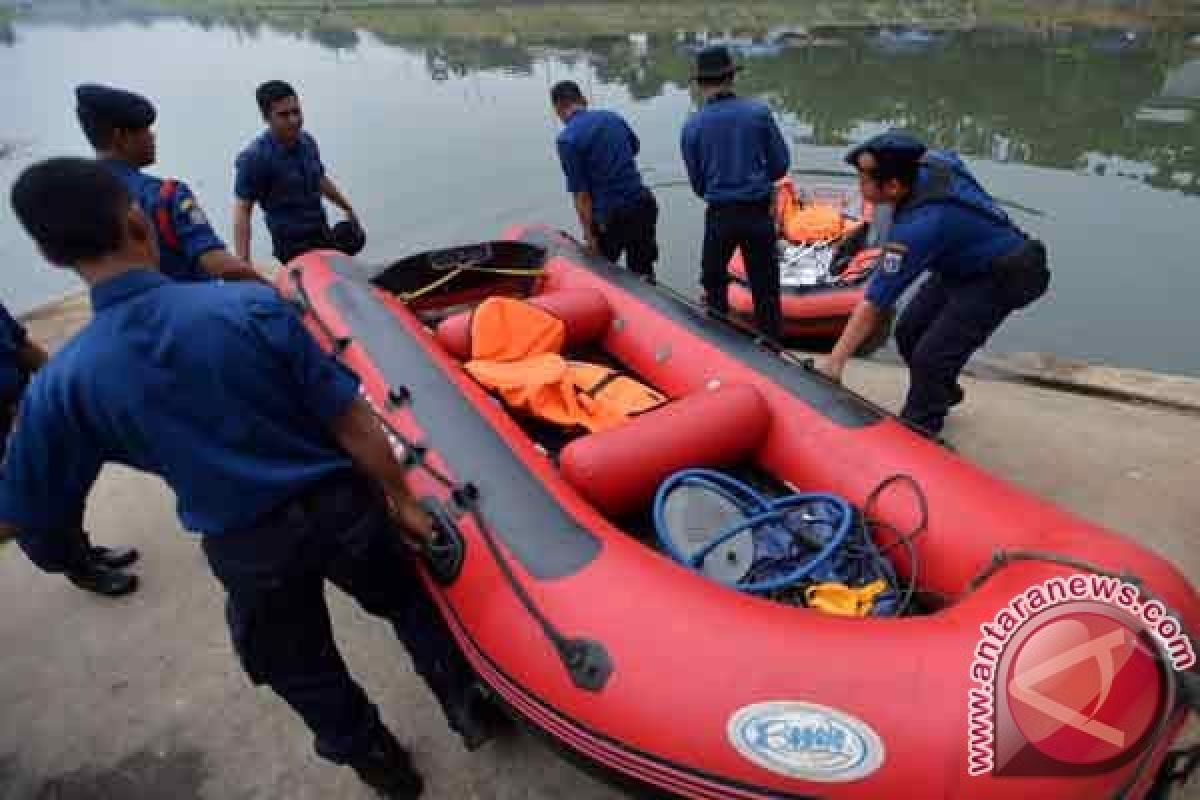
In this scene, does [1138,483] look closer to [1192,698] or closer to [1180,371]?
[1192,698]

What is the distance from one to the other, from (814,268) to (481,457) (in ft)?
12.7

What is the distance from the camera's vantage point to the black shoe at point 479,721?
6.22ft

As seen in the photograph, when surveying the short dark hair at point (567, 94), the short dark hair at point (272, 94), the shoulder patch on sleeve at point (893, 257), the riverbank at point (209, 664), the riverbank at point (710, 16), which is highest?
the riverbank at point (710, 16)

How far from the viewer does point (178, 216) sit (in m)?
2.28

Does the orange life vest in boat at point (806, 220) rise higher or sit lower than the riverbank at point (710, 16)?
lower

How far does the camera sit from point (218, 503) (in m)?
1.32

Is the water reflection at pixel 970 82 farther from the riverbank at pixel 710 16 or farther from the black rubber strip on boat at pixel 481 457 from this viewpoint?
the black rubber strip on boat at pixel 481 457

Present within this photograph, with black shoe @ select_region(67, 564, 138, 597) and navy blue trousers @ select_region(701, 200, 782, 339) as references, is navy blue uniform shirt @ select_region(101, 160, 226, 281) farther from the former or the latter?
navy blue trousers @ select_region(701, 200, 782, 339)

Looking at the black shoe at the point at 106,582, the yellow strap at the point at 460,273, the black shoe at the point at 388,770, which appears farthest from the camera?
the yellow strap at the point at 460,273

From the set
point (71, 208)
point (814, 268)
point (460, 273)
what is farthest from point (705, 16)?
point (71, 208)

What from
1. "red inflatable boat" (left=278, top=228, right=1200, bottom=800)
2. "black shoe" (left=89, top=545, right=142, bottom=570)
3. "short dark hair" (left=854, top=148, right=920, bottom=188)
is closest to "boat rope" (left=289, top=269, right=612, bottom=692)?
"red inflatable boat" (left=278, top=228, right=1200, bottom=800)

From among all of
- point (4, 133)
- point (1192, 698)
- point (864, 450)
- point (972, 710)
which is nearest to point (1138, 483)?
point (864, 450)

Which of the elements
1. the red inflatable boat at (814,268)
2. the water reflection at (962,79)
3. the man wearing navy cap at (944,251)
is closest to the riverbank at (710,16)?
the water reflection at (962,79)
